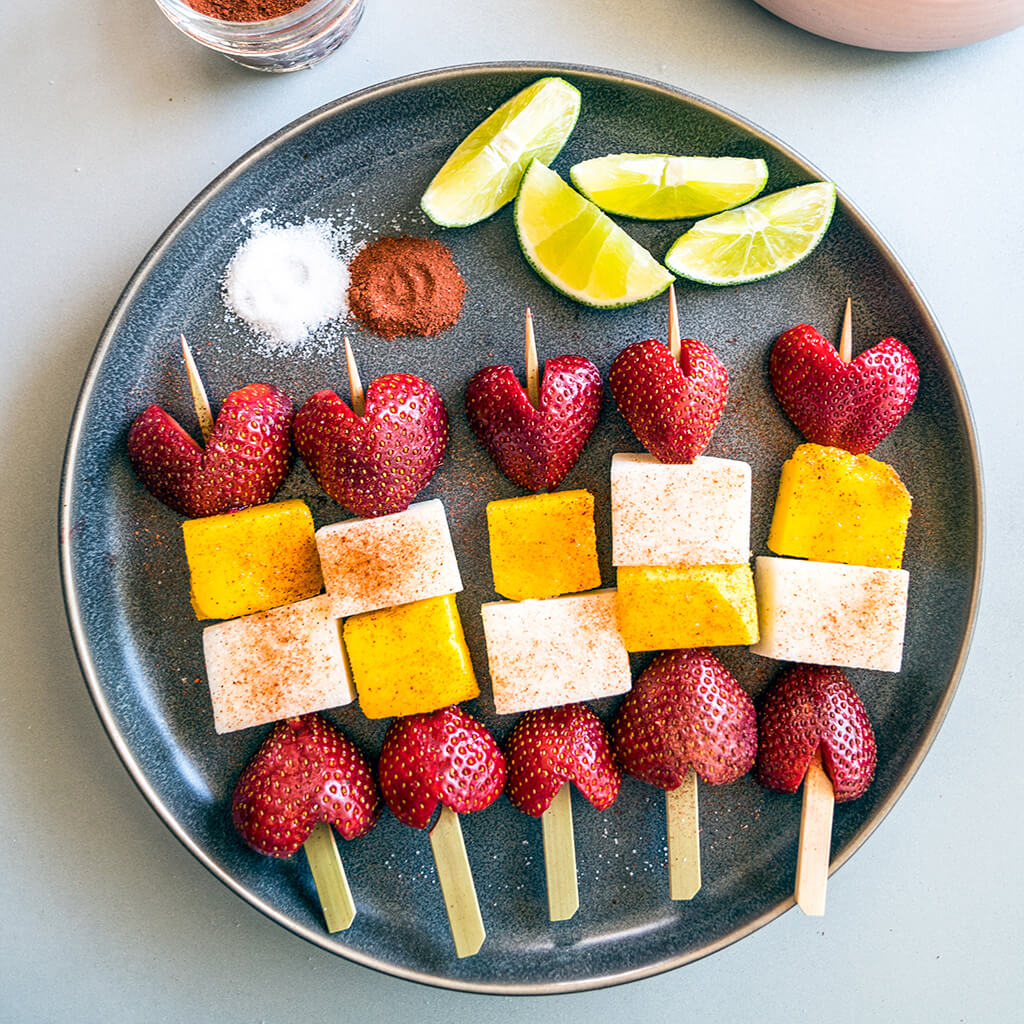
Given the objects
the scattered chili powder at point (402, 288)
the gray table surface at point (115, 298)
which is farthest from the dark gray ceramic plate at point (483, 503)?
the gray table surface at point (115, 298)

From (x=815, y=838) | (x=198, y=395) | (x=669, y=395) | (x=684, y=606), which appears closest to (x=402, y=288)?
(x=198, y=395)

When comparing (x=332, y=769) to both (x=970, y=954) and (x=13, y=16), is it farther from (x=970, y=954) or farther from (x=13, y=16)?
(x=13, y=16)

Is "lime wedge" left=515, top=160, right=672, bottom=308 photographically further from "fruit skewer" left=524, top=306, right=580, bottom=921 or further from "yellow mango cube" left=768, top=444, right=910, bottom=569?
"yellow mango cube" left=768, top=444, right=910, bottom=569

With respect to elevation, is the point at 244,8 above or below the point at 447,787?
above

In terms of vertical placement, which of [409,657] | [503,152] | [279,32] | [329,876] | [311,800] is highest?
[279,32]

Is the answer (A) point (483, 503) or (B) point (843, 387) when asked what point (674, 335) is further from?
(A) point (483, 503)

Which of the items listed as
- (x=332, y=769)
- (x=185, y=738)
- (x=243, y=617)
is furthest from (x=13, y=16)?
(x=332, y=769)

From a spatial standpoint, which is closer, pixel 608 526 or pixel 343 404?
pixel 343 404
